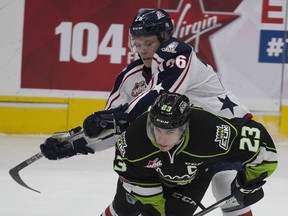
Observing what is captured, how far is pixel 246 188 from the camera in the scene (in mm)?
3270

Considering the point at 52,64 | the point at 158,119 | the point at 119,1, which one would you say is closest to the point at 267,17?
the point at 119,1

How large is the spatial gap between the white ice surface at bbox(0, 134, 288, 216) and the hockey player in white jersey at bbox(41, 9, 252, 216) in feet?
2.37

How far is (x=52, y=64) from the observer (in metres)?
Answer: 5.91

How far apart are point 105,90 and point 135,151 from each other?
2.91 meters

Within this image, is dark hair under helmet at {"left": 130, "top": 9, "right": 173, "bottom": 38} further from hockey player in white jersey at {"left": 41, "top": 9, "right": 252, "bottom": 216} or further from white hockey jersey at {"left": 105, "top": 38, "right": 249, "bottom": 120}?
white hockey jersey at {"left": 105, "top": 38, "right": 249, "bottom": 120}

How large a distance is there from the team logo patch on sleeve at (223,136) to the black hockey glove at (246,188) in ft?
0.80

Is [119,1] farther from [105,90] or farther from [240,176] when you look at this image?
[240,176]

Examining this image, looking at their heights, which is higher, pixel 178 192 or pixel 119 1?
pixel 119 1

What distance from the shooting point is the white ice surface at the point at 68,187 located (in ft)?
14.4

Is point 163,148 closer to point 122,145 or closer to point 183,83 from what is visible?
point 122,145

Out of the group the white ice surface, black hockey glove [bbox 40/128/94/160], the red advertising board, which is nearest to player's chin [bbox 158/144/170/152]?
black hockey glove [bbox 40/128/94/160]

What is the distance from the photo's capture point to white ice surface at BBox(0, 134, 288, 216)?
4375 millimetres

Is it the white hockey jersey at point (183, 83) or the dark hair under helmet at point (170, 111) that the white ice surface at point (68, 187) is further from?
the dark hair under helmet at point (170, 111)

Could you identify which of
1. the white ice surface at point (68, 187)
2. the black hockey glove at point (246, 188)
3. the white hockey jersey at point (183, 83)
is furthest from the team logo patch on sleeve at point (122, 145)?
the white ice surface at point (68, 187)
